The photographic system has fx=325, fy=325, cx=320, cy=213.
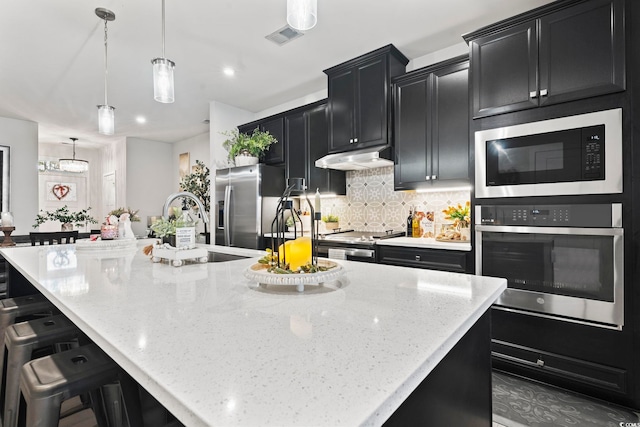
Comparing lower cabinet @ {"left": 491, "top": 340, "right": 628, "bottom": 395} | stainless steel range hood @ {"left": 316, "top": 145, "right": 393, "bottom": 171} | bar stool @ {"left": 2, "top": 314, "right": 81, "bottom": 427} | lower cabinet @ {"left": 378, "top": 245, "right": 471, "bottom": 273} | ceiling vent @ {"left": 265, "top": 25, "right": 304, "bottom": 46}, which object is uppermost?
ceiling vent @ {"left": 265, "top": 25, "right": 304, "bottom": 46}

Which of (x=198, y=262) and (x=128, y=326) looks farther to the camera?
(x=198, y=262)

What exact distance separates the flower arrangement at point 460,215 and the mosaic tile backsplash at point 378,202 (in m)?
0.10

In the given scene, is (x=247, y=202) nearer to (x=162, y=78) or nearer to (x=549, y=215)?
(x=162, y=78)

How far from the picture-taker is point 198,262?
1733 millimetres

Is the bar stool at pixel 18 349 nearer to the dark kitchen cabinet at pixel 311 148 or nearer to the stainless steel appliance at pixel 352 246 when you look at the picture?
the stainless steel appliance at pixel 352 246

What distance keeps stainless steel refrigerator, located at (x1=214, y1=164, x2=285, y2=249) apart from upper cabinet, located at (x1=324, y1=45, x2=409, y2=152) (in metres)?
0.95

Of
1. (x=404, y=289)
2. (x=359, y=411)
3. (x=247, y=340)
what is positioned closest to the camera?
(x=359, y=411)

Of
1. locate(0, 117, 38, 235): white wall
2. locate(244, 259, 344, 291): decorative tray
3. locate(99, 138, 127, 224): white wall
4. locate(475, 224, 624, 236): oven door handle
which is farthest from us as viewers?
locate(99, 138, 127, 224): white wall

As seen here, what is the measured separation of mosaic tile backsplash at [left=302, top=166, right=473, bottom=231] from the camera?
10.2ft

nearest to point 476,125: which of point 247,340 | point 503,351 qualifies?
point 503,351

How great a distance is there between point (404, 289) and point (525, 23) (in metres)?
2.07

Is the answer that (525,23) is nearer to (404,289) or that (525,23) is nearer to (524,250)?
(524,250)

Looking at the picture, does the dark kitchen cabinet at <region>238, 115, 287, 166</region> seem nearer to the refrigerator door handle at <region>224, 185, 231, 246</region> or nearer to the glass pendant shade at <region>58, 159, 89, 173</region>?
the refrigerator door handle at <region>224, 185, 231, 246</region>

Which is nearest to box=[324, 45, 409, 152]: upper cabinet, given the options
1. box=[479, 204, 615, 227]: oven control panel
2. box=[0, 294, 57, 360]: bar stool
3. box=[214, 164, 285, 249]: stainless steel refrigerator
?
box=[214, 164, 285, 249]: stainless steel refrigerator
